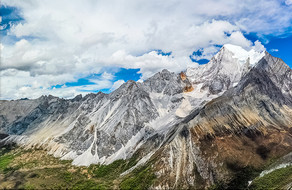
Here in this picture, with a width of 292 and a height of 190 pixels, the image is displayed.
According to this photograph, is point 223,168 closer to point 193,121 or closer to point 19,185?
point 193,121

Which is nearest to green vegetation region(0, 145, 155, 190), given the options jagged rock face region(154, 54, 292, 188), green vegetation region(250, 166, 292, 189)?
jagged rock face region(154, 54, 292, 188)

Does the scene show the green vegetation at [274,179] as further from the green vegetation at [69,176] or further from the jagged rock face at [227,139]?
the green vegetation at [69,176]

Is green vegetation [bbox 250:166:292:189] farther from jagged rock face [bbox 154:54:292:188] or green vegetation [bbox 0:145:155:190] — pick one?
green vegetation [bbox 0:145:155:190]

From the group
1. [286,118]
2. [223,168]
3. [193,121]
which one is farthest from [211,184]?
[286,118]

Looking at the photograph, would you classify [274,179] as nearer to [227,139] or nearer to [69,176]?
[227,139]

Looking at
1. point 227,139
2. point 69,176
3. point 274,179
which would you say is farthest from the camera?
point 69,176

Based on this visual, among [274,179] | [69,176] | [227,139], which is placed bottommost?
[274,179]

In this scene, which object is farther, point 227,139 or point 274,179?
point 227,139

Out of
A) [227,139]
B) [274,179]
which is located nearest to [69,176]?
[227,139]

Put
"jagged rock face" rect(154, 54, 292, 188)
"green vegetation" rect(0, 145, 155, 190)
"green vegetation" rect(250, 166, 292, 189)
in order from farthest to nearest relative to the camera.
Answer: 1. "green vegetation" rect(0, 145, 155, 190)
2. "jagged rock face" rect(154, 54, 292, 188)
3. "green vegetation" rect(250, 166, 292, 189)
